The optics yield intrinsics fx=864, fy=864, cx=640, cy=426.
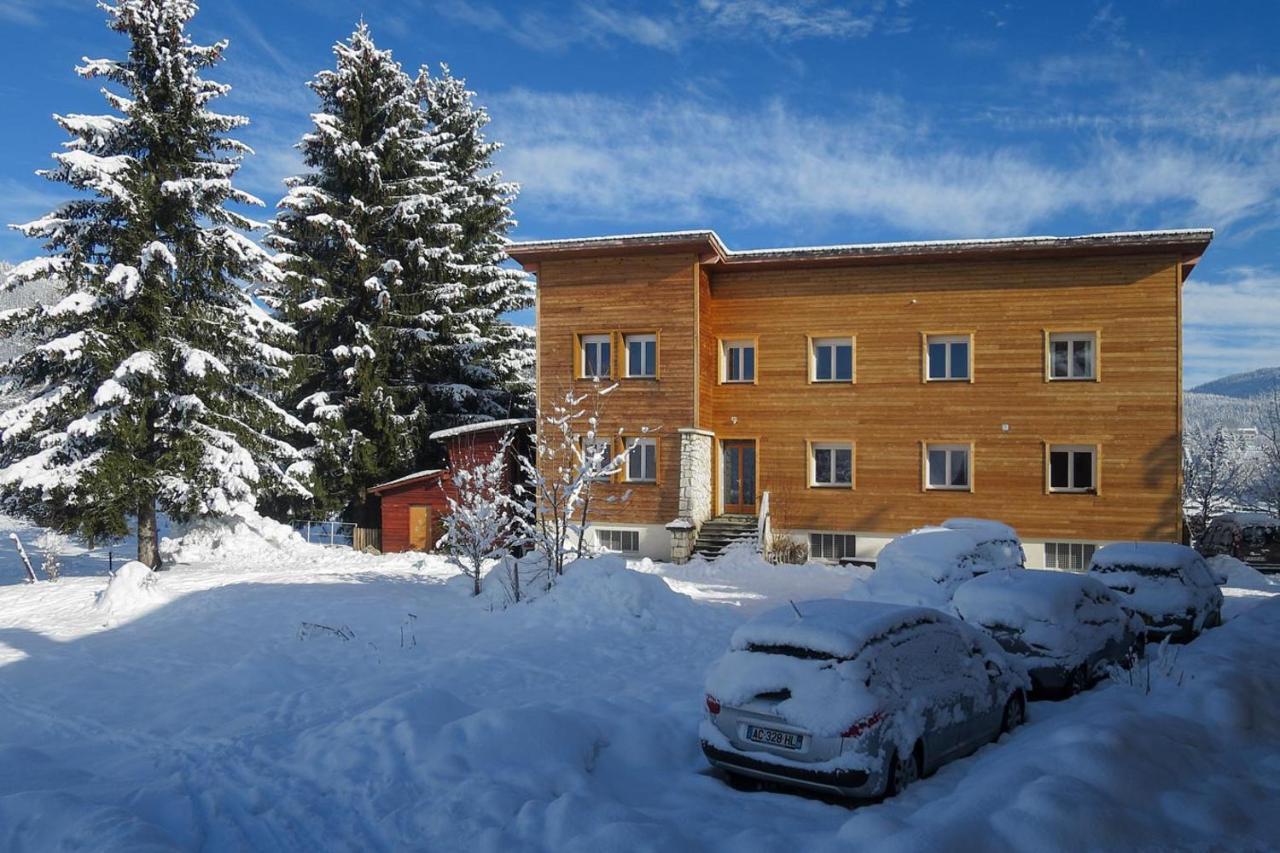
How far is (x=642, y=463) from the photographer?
25750mm

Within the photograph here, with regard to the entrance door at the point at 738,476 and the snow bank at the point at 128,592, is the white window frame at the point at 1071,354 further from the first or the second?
the snow bank at the point at 128,592

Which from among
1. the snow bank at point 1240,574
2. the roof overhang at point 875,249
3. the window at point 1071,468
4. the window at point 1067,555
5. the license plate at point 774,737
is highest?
the roof overhang at point 875,249

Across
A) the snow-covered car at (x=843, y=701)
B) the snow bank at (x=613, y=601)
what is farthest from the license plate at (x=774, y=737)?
the snow bank at (x=613, y=601)

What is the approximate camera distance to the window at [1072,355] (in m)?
23.8

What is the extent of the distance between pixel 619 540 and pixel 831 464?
6.71 meters

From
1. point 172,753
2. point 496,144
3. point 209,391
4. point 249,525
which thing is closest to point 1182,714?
point 172,753

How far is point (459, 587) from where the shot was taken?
18781 mm

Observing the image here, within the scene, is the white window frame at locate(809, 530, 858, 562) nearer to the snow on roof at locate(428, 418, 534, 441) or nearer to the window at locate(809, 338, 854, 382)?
the window at locate(809, 338, 854, 382)

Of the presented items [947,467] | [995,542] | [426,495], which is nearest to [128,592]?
[426,495]

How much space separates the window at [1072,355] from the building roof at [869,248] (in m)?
2.29

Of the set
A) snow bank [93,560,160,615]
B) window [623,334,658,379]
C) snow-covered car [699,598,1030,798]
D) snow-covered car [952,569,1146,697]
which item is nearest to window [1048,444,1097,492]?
window [623,334,658,379]

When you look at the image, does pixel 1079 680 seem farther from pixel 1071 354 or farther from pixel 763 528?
pixel 1071 354

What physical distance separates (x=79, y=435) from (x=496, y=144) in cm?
2174

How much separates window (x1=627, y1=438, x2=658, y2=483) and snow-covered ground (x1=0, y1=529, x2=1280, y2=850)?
35.4ft
